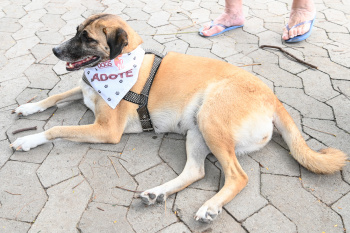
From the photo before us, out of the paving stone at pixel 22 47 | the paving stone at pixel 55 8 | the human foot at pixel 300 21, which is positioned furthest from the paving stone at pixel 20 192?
the human foot at pixel 300 21

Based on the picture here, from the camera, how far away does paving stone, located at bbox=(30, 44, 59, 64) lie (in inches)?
189

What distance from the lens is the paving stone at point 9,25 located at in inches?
227

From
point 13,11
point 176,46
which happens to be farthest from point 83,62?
point 13,11

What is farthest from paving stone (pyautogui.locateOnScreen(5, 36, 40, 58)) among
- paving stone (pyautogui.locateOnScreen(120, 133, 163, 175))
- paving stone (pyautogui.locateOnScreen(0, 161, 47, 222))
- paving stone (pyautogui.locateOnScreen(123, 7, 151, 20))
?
paving stone (pyautogui.locateOnScreen(120, 133, 163, 175))

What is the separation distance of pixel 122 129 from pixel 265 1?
5.38 meters

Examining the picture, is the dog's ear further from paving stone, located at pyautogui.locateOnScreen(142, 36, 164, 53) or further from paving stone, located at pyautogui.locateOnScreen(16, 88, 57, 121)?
paving stone, located at pyautogui.locateOnScreen(142, 36, 164, 53)

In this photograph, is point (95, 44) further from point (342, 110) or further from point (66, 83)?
point (342, 110)

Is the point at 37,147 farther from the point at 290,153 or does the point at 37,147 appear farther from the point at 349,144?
the point at 349,144

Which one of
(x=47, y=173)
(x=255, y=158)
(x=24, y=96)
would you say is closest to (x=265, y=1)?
(x=255, y=158)

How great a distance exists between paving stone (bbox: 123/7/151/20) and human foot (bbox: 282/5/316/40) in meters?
2.88

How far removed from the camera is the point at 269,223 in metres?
Answer: 2.58

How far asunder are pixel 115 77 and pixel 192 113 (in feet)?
3.12

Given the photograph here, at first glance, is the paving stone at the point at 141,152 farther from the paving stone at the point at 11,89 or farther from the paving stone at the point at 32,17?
the paving stone at the point at 32,17

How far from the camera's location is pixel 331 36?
5.50 meters
